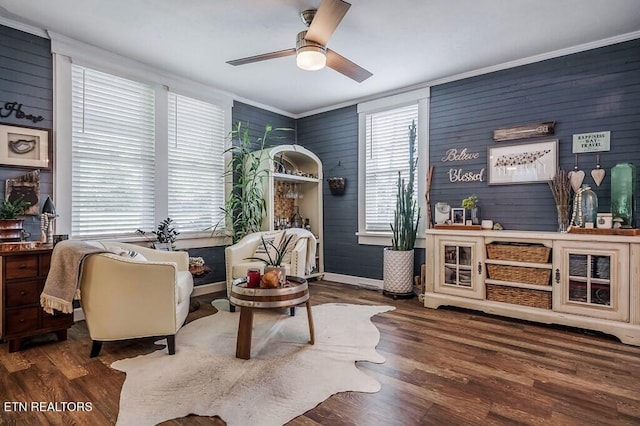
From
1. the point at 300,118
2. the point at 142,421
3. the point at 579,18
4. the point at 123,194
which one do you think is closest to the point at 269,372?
the point at 142,421

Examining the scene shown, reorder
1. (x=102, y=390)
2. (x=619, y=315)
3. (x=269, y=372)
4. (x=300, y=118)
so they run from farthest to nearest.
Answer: (x=300, y=118)
(x=619, y=315)
(x=269, y=372)
(x=102, y=390)

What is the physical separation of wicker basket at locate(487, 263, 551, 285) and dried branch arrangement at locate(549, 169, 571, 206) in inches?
30.1

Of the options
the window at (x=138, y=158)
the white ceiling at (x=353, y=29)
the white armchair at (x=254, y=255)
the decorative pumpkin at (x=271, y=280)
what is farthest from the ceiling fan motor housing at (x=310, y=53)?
the window at (x=138, y=158)

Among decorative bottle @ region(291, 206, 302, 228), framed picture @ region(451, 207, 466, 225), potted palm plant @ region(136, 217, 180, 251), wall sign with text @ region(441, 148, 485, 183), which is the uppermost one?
wall sign with text @ region(441, 148, 485, 183)

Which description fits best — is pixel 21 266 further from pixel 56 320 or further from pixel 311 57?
pixel 311 57

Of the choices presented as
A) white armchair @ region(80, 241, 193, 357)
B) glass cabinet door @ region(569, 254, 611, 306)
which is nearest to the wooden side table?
white armchair @ region(80, 241, 193, 357)

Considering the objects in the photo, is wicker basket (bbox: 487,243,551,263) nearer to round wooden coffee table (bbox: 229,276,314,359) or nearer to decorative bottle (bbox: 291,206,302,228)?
round wooden coffee table (bbox: 229,276,314,359)

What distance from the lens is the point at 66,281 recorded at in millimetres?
2508

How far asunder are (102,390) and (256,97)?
416 cm

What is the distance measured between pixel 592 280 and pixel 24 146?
→ 17.6 ft

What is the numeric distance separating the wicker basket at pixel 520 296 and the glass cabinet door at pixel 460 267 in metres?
0.12

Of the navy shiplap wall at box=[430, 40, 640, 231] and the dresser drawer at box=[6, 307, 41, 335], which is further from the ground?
the navy shiplap wall at box=[430, 40, 640, 231]

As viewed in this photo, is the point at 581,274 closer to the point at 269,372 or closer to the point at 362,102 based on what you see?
the point at 269,372

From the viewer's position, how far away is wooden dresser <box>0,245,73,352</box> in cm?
261
